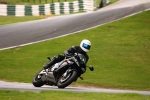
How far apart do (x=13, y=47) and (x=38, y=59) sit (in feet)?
9.83

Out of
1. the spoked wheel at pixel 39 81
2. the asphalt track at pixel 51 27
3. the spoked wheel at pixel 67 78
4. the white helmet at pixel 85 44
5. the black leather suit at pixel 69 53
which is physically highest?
the white helmet at pixel 85 44

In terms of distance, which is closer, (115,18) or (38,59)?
(38,59)

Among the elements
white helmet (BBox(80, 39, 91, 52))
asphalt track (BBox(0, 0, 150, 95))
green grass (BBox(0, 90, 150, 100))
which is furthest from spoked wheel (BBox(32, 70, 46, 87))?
asphalt track (BBox(0, 0, 150, 95))

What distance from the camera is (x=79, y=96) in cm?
1352

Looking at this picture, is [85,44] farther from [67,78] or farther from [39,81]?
[39,81]

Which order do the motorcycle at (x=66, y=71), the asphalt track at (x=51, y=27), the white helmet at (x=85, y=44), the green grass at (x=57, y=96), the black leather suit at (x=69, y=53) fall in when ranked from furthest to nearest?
1. the asphalt track at (x=51, y=27)
2. the black leather suit at (x=69, y=53)
3. the motorcycle at (x=66, y=71)
4. the white helmet at (x=85, y=44)
5. the green grass at (x=57, y=96)

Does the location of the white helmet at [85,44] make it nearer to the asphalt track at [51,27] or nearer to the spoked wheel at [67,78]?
the spoked wheel at [67,78]

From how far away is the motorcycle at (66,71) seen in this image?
1631 centimetres

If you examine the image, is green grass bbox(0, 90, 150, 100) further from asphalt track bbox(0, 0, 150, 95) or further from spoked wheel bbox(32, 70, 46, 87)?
asphalt track bbox(0, 0, 150, 95)

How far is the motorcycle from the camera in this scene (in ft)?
53.5

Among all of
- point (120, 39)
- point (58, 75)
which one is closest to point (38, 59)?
point (120, 39)

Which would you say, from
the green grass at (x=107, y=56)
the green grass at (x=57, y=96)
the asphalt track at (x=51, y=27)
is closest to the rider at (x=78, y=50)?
the green grass at (x=57, y=96)

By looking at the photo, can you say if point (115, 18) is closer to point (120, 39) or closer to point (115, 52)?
point (120, 39)

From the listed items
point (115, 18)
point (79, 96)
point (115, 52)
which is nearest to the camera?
point (79, 96)
